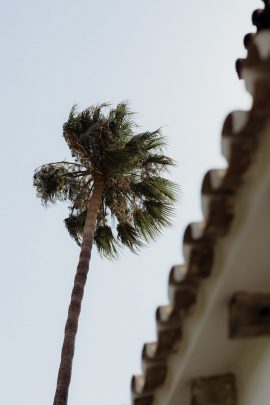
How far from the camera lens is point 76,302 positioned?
1240 centimetres

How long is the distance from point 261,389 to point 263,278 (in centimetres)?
68

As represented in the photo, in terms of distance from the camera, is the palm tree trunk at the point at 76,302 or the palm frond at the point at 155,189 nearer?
the palm tree trunk at the point at 76,302

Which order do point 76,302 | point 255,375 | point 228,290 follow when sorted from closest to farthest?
point 228,290
point 255,375
point 76,302

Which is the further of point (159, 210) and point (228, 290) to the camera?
point (159, 210)

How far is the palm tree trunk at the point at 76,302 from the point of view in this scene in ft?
36.8

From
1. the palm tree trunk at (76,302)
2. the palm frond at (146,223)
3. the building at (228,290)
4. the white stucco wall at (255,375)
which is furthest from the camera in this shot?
the palm frond at (146,223)

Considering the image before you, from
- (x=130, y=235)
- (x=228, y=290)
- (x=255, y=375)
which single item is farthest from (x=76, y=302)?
(x=228, y=290)

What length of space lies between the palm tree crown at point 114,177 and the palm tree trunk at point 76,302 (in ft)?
1.72

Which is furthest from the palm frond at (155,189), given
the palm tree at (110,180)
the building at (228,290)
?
the building at (228,290)

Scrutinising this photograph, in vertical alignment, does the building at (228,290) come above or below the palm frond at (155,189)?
below

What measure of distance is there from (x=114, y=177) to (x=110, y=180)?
4.6 inches

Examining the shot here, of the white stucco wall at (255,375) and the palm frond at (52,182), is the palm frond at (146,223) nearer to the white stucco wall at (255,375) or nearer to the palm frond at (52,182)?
the palm frond at (52,182)

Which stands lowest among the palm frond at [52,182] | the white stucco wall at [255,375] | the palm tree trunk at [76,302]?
the white stucco wall at [255,375]

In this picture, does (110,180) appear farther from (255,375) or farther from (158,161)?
(255,375)
